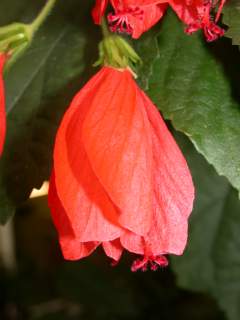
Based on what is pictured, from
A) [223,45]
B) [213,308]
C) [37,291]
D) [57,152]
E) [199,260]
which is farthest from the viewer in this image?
[37,291]

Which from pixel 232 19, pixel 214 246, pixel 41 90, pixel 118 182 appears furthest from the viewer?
pixel 214 246

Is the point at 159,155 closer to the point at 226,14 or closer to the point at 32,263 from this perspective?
the point at 226,14

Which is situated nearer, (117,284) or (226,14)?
(226,14)

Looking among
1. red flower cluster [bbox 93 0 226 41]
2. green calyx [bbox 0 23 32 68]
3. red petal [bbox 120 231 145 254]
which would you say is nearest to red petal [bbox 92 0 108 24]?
red flower cluster [bbox 93 0 226 41]

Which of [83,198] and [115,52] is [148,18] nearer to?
[115,52]

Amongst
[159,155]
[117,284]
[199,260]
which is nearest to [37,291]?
[117,284]

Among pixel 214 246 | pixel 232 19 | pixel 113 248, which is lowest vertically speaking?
pixel 214 246

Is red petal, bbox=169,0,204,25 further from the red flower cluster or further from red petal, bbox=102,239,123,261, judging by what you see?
red petal, bbox=102,239,123,261

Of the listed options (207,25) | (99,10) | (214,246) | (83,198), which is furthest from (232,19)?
(214,246)
